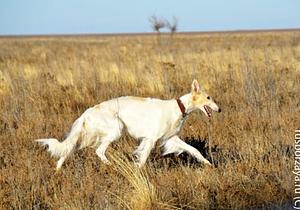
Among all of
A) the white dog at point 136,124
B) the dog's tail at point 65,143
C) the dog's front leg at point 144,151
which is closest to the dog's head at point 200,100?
the white dog at point 136,124

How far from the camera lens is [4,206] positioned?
4.63 meters

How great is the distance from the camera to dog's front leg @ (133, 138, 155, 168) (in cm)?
556

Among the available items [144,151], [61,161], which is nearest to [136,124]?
[144,151]

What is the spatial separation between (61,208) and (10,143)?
8.95ft

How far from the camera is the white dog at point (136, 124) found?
574 centimetres

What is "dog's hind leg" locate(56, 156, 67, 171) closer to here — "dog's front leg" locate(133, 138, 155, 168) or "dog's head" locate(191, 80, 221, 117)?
"dog's front leg" locate(133, 138, 155, 168)

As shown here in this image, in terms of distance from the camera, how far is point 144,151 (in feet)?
18.4

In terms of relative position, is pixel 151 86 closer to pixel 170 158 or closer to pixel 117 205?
pixel 170 158

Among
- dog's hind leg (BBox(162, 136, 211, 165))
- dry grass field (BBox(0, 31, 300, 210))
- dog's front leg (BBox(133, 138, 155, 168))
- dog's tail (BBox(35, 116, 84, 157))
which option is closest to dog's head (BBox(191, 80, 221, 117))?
dog's hind leg (BBox(162, 136, 211, 165))

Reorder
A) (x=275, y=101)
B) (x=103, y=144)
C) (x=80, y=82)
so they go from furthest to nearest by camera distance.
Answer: (x=80, y=82), (x=275, y=101), (x=103, y=144)

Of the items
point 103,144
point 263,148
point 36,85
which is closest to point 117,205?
point 103,144

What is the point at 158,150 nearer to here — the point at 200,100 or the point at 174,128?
the point at 174,128

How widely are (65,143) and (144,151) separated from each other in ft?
3.13

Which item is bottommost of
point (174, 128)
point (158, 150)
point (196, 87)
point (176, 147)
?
point (158, 150)
